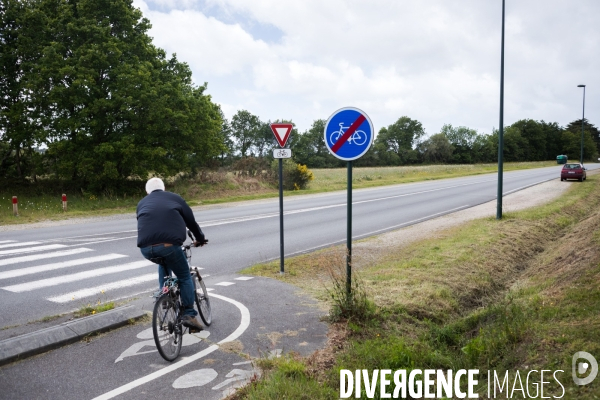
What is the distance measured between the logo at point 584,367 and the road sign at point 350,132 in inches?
129

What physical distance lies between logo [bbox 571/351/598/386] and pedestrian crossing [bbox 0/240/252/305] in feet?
17.8

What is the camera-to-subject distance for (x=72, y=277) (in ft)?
27.6

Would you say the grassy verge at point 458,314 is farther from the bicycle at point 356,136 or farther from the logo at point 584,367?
the bicycle at point 356,136

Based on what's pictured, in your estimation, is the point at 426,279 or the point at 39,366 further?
the point at 426,279

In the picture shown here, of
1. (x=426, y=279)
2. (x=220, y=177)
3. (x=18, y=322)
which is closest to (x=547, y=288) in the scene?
(x=426, y=279)

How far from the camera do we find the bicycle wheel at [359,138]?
5984 mm

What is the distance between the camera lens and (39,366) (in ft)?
15.2

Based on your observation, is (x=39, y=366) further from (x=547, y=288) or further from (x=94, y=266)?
(x=547, y=288)

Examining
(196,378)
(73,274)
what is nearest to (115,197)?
(73,274)

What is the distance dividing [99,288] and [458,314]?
19.5ft

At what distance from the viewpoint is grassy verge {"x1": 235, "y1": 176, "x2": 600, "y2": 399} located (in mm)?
4074

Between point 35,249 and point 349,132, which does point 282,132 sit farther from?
point 35,249

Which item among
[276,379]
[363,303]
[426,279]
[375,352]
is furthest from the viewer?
[426,279]

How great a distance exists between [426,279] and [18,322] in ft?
20.5
